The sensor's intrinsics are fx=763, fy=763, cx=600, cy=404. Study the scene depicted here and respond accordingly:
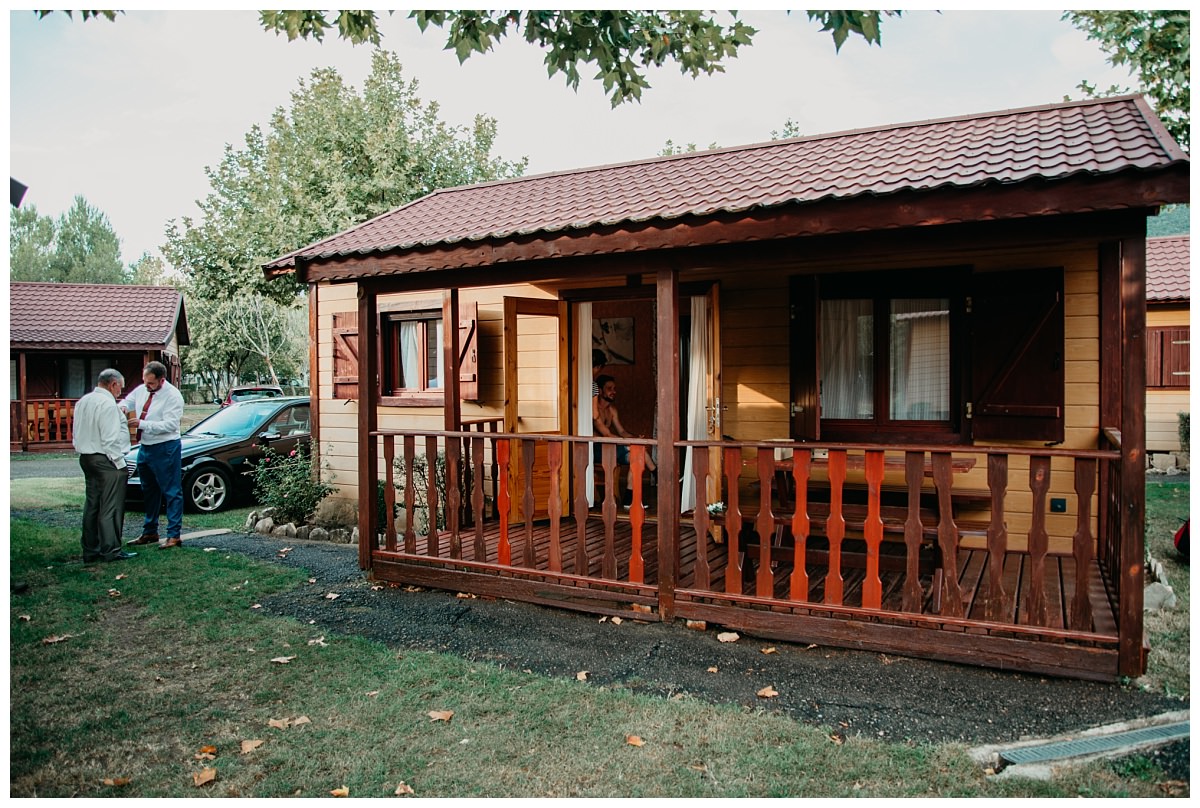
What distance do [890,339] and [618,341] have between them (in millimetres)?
4040

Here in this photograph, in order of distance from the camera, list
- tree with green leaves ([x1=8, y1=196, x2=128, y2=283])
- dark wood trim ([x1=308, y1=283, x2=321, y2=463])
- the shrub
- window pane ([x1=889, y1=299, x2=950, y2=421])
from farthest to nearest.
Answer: tree with green leaves ([x1=8, y1=196, x2=128, y2=283]) < dark wood trim ([x1=308, y1=283, x2=321, y2=463]) < the shrub < window pane ([x1=889, y1=299, x2=950, y2=421])

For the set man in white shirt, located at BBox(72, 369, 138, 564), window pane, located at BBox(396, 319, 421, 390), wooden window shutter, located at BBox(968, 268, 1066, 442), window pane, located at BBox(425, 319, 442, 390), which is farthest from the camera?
window pane, located at BBox(396, 319, 421, 390)

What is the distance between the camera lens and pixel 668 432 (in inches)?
185

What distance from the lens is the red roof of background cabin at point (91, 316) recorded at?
18078 mm

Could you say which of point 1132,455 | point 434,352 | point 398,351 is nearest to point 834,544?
point 1132,455

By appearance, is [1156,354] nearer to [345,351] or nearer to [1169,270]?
[1169,270]

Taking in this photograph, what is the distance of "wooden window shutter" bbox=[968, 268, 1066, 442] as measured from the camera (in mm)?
5539

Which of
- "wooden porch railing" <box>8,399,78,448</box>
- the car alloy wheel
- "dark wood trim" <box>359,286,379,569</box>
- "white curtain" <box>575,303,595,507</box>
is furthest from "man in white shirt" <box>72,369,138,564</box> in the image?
"wooden porch railing" <box>8,399,78,448</box>

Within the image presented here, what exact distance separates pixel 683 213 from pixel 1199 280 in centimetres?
253

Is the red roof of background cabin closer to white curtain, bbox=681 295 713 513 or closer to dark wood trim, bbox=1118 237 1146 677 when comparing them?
white curtain, bbox=681 295 713 513

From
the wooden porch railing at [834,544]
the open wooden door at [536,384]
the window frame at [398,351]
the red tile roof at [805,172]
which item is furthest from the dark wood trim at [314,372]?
the wooden porch railing at [834,544]

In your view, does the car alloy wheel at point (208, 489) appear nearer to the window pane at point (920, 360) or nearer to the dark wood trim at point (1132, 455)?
the window pane at point (920, 360)

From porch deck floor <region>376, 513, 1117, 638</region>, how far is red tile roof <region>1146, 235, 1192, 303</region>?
8866mm

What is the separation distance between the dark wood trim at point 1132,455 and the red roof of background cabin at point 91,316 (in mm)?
20203
